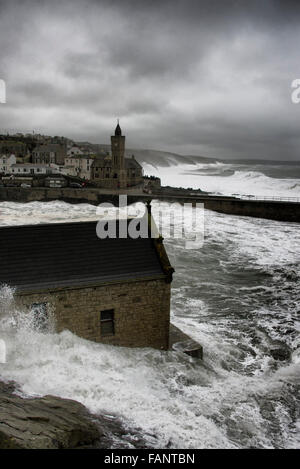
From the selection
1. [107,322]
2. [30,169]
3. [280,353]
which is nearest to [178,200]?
[30,169]

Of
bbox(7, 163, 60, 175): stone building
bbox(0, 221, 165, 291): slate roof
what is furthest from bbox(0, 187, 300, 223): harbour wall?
bbox(0, 221, 165, 291): slate roof

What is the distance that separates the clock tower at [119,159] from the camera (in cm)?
7756

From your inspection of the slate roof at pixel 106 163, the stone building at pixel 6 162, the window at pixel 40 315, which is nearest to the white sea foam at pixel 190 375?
the window at pixel 40 315

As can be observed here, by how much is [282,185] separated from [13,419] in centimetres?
9993

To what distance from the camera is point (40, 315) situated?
35.1 feet

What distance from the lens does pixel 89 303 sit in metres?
11.3

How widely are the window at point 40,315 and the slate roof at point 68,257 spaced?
20.2 inches

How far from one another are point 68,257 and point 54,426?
18.7 feet

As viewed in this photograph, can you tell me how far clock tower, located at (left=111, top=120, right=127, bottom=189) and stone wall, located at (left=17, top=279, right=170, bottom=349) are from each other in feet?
222

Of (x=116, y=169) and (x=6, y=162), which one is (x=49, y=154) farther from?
(x=116, y=169)

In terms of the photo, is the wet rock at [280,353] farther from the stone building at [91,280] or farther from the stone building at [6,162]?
the stone building at [6,162]

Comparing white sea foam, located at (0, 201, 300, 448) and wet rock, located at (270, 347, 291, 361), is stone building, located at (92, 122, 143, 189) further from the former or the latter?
wet rock, located at (270, 347, 291, 361)
